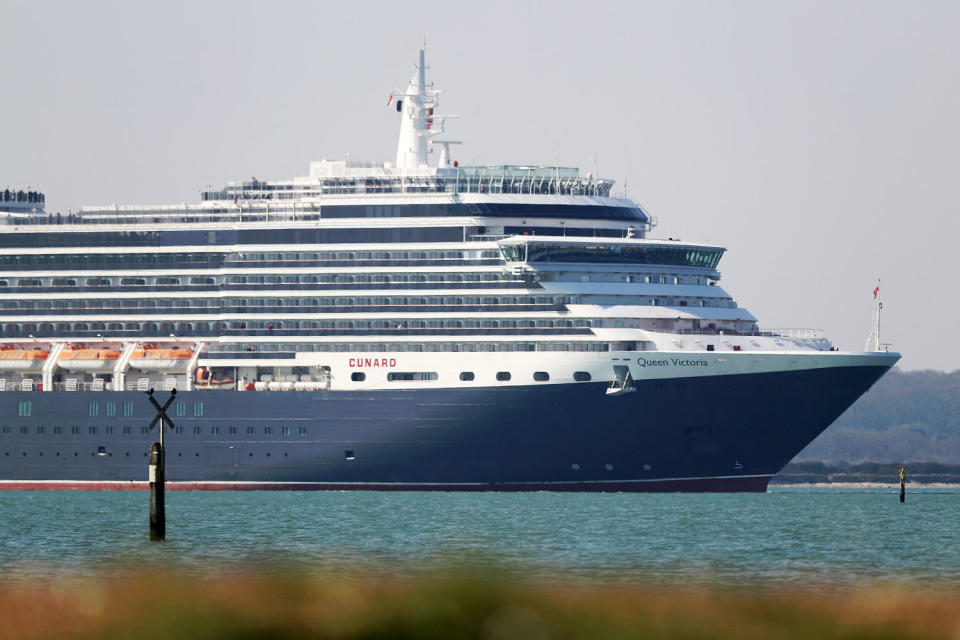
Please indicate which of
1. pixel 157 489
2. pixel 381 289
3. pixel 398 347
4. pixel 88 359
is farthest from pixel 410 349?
pixel 157 489

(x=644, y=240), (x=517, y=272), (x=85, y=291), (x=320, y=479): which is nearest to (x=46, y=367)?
(x=85, y=291)

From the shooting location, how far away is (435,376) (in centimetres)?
7362

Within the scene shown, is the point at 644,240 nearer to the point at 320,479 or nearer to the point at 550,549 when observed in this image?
the point at 320,479

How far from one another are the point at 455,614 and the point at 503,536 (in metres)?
29.5

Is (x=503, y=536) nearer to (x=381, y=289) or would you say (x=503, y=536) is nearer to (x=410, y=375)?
(x=410, y=375)

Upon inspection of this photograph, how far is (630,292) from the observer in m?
73.2

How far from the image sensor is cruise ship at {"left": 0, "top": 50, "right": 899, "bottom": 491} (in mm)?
72438

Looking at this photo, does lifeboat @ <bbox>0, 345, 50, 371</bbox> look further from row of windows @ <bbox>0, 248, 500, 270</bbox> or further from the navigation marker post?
the navigation marker post

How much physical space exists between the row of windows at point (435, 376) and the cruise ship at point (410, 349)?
3.2 inches

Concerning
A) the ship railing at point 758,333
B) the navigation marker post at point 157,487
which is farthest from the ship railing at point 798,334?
the navigation marker post at point 157,487

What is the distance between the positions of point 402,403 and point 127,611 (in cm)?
5299

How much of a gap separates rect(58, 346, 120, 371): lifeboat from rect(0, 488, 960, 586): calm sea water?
589cm

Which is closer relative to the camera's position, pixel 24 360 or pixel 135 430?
pixel 135 430

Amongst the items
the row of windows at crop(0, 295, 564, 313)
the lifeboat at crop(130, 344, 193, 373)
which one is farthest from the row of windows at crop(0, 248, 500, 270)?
the lifeboat at crop(130, 344, 193, 373)
